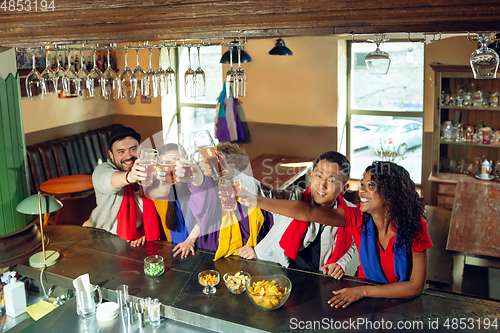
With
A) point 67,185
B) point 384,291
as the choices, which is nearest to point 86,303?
point 384,291

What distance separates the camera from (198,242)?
256cm

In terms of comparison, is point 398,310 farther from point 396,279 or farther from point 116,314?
point 116,314

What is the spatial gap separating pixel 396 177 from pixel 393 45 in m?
4.14

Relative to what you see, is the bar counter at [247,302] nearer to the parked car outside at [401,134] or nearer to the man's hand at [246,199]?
the man's hand at [246,199]

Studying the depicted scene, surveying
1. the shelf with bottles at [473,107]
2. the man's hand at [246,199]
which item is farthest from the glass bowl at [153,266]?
the shelf with bottles at [473,107]

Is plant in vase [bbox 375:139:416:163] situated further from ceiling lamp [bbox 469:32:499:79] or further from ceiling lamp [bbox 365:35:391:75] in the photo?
ceiling lamp [bbox 469:32:499:79]

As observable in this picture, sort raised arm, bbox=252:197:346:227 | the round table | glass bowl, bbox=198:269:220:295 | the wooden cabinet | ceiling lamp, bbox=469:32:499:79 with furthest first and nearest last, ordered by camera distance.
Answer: the wooden cabinet
the round table
raised arm, bbox=252:197:346:227
glass bowl, bbox=198:269:220:295
ceiling lamp, bbox=469:32:499:79

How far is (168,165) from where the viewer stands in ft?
6.12

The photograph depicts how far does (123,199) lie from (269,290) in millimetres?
1143

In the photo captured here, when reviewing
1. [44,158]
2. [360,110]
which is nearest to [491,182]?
[360,110]

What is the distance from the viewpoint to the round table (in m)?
4.57

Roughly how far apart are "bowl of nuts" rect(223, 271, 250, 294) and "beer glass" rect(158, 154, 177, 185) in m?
0.49

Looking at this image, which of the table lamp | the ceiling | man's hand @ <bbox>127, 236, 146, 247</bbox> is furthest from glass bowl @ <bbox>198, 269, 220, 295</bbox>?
the ceiling

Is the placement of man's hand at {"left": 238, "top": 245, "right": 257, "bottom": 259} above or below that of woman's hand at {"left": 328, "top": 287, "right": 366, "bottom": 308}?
above
